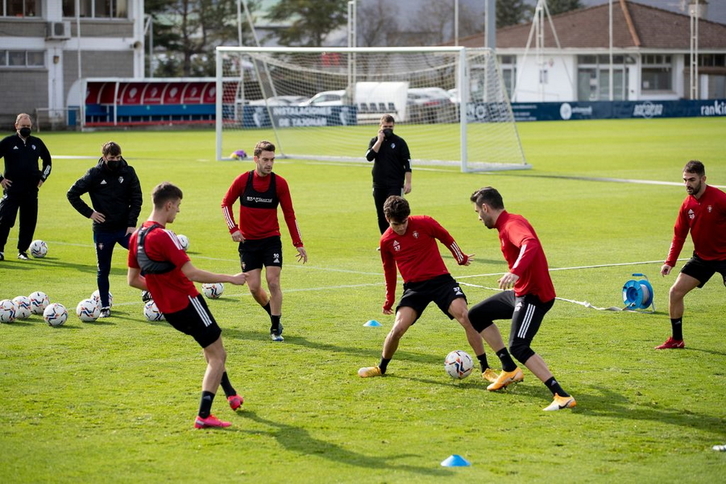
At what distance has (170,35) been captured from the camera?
83.0 meters

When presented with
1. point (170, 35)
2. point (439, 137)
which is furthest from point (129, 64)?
point (439, 137)

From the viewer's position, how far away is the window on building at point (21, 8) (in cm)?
6128

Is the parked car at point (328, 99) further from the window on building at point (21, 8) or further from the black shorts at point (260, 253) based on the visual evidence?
the black shorts at point (260, 253)

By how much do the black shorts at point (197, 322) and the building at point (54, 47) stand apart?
179 ft

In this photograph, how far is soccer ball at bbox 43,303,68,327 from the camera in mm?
12266

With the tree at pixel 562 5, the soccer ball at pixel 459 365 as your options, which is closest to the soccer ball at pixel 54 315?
the soccer ball at pixel 459 365

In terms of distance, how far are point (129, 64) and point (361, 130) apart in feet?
76.3

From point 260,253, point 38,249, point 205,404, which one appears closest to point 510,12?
point 38,249

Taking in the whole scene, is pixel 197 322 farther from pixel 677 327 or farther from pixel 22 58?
pixel 22 58

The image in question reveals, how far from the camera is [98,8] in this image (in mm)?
64062

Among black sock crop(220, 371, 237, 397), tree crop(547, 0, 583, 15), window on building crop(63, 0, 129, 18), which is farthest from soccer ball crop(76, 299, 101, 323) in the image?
tree crop(547, 0, 583, 15)

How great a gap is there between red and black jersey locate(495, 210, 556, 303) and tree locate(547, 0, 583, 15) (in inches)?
4115

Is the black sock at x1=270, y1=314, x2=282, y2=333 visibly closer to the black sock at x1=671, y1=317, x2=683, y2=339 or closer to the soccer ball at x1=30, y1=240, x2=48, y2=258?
the black sock at x1=671, y1=317, x2=683, y2=339

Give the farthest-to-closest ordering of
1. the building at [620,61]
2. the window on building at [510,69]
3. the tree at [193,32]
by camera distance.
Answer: the window on building at [510,69]
the building at [620,61]
the tree at [193,32]
